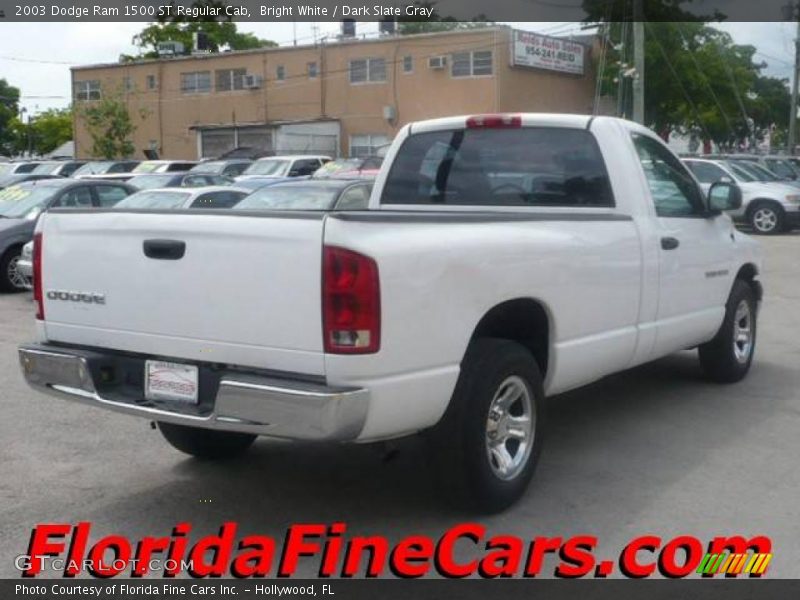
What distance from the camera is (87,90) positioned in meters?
58.3

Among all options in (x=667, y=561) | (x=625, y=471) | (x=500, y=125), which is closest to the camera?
(x=667, y=561)

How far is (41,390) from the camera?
543 centimetres

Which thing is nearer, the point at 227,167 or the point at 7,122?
the point at 227,167

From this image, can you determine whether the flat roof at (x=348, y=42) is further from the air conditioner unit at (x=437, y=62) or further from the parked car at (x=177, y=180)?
the parked car at (x=177, y=180)

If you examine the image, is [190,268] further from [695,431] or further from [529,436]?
[695,431]

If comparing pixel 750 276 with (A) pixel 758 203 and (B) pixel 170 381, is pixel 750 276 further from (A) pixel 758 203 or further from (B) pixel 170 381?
(A) pixel 758 203

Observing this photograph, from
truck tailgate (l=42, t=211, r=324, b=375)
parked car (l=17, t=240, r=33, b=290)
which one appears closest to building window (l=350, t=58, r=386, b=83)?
parked car (l=17, t=240, r=33, b=290)

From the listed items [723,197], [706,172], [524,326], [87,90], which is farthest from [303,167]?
[87,90]

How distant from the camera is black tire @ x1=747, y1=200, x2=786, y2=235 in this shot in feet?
78.1

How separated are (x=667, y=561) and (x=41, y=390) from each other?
310cm

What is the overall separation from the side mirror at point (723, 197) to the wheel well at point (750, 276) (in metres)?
0.60

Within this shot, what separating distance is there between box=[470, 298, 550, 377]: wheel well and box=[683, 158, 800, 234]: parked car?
1870 cm

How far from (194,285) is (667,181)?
3.65 meters

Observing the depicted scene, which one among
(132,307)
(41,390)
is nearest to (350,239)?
(132,307)
